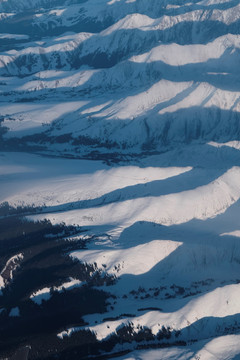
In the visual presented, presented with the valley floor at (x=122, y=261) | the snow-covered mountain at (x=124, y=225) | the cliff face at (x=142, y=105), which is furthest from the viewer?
the cliff face at (x=142, y=105)

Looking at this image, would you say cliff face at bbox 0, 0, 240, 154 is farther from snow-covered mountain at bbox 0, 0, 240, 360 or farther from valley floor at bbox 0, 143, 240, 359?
valley floor at bbox 0, 143, 240, 359

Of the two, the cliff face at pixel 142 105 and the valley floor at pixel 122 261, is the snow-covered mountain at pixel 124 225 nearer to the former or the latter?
the valley floor at pixel 122 261

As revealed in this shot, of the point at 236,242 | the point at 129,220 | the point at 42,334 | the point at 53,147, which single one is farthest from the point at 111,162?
the point at 42,334

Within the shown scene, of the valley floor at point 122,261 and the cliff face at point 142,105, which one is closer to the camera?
the valley floor at point 122,261

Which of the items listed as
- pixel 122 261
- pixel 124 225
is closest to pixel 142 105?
pixel 124 225

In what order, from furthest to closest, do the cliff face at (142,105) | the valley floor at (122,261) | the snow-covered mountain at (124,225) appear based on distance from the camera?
the cliff face at (142,105)
the snow-covered mountain at (124,225)
the valley floor at (122,261)

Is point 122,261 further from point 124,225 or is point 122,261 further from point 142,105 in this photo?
point 142,105

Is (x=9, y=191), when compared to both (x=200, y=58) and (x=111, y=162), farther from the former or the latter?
(x=200, y=58)

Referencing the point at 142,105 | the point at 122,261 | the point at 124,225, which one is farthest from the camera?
the point at 142,105

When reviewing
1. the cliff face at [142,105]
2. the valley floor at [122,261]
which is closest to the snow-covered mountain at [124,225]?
the valley floor at [122,261]
